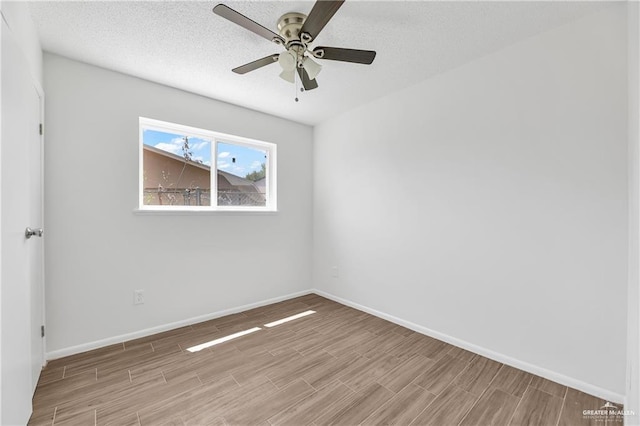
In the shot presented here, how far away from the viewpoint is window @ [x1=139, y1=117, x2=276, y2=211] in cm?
272

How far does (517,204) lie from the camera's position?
2.07m

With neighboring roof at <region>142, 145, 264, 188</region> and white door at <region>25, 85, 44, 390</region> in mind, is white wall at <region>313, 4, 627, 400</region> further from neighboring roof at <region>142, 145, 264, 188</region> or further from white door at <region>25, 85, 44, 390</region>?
white door at <region>25, 85, 44, 390</region>

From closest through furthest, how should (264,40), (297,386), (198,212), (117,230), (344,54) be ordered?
(344,54) < (297,386) < (264,40) < (117,230) < (198,212)

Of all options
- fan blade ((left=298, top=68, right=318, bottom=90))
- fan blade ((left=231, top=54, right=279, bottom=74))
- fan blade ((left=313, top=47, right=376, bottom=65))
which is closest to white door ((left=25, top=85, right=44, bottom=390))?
fan blade ((left=231, top=54, right=279, bottom=74))

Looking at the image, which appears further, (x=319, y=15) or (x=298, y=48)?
(x=298, y=48)

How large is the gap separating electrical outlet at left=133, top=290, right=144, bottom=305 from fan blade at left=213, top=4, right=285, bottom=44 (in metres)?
2.43

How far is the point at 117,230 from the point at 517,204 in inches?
134

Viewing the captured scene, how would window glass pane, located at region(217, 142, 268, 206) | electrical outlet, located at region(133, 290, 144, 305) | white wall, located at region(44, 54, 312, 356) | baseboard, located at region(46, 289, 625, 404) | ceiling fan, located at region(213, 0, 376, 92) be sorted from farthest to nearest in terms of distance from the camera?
window glass pane, located at region(217, 142, 268, 206) → electrical outlet, located at region(133, 290, 144, 305) → white wall, located at region(44, 54, 312, 356) → baseboard, located at region(46, 289, 625, 404) → ceiling fan, located at region(213, 0, 376, 92)

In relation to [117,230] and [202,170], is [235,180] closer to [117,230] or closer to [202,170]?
[202,170]

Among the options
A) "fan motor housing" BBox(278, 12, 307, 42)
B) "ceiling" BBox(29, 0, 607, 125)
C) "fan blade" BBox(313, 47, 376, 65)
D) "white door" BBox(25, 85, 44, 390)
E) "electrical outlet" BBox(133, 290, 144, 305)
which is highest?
"ceiling" BBox(29, 0, 607, 125)

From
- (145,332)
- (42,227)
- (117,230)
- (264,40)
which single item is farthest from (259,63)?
(145,332)

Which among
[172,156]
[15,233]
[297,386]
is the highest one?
[172,156]

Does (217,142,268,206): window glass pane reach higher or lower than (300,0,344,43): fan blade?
lower

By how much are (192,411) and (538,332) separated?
8.00ft
